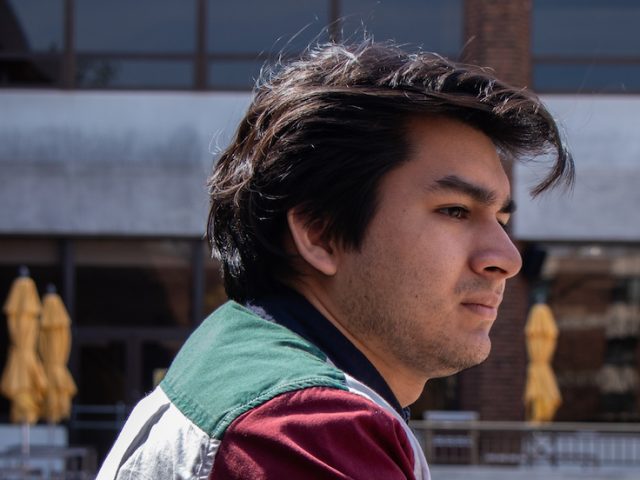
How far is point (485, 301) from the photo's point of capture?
6.16ft

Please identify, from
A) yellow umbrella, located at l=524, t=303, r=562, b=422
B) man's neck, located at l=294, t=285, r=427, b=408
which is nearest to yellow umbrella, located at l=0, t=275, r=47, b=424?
yellow umbrella, located at l=524, t=303, r=562, b=422

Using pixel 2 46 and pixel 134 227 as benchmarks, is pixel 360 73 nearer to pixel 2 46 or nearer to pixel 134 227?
pixel 134 227

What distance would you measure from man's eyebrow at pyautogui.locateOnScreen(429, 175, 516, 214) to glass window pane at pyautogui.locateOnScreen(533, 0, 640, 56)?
17136 millimetres

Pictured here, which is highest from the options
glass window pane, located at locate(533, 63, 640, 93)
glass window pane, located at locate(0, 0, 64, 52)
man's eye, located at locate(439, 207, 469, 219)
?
glass window pane, located at locate(0, 0, 64, 52)

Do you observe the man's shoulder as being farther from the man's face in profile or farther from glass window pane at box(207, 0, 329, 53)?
glass window pane at box(207, 0, 329, 53)

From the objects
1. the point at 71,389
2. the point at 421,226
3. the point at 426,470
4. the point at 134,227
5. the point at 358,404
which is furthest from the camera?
the point at 134,227

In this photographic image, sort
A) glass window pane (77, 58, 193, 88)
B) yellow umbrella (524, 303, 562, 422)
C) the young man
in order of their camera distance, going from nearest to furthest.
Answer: the young man, yellow umbrella (524, 303, 562, 422), glass window pane (77, 58, 193, 88)

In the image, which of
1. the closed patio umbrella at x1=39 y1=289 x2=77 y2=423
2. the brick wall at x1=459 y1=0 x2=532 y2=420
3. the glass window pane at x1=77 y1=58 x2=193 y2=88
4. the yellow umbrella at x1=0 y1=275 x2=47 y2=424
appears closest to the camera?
the yellow umbrella at x1=0 y1=275 x2=47 y2=424

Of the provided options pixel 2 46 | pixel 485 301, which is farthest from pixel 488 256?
pixel 2 46

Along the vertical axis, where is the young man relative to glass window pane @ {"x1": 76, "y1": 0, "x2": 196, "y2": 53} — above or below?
below

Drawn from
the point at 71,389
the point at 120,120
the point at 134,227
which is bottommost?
the point at 71,389

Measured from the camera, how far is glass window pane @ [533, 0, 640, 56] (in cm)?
1848

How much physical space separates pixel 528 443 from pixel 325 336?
1563 centimetres

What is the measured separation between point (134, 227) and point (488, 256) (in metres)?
16.7
